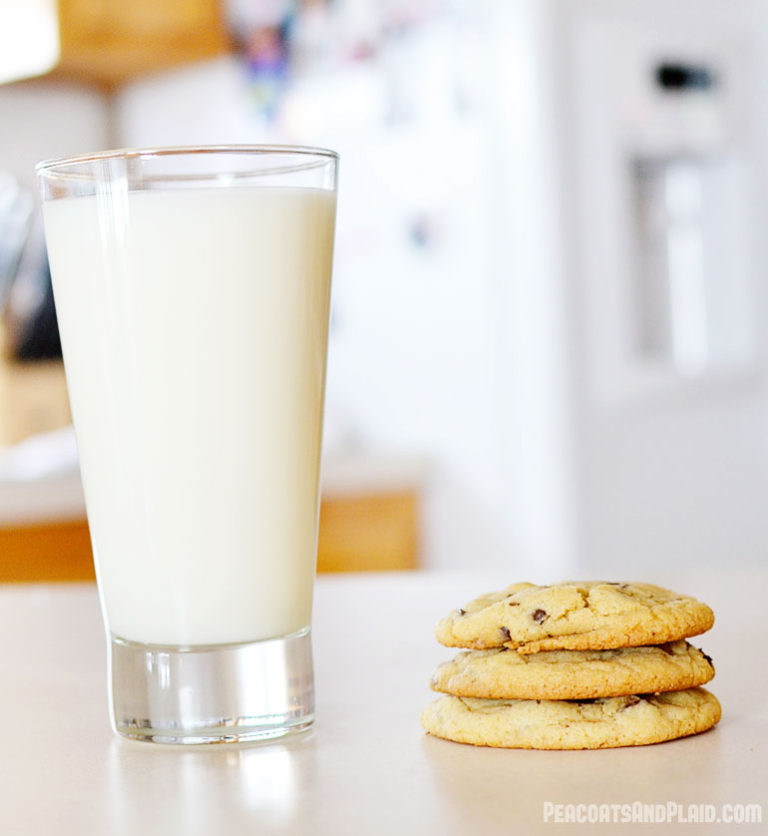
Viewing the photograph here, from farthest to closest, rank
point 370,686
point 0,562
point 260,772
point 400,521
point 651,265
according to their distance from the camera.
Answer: point 651,265
point 400,521
point 0,562
point 370,686
point 260,772

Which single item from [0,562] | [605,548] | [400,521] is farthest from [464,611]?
[605,548]

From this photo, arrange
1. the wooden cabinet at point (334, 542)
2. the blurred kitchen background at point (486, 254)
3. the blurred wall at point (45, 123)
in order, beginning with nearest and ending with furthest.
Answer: the wooden cabinet at point (334, 542) → the blurred kitchen background at point (486, 254) → the blurred wall at point (45, 123)

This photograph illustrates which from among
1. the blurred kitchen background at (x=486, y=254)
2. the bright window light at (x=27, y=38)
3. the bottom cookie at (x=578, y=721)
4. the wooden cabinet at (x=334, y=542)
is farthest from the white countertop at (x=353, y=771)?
the bright window light at (x=27, y=38)

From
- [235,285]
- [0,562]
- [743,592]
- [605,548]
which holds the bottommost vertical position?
[605,548]

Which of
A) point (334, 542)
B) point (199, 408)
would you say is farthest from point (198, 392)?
point (334, 542)

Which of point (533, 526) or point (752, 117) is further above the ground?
point (752, 117)

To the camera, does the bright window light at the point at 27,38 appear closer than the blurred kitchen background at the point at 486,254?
No

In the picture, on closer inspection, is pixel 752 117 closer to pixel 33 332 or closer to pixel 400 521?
pixel 400 521

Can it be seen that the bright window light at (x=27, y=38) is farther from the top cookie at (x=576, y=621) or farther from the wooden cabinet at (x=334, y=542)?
the top cookie at (x=576, y=621)
